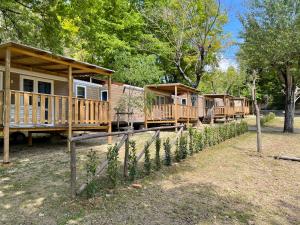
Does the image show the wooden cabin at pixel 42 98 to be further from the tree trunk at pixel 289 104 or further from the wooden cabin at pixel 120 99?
the tree trunk at pixel 289 104

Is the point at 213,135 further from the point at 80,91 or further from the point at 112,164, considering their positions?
the point at 80,91

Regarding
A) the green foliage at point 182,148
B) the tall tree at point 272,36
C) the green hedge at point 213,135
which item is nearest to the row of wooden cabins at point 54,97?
the green foliage at point 182,148

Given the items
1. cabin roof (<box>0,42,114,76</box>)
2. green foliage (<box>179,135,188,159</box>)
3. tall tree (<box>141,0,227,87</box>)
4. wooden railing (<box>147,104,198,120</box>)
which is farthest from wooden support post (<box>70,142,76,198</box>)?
tall tree (<box>141,0,227,87</box>)

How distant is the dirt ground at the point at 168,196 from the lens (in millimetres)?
4621

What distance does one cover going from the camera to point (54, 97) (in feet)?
35.0

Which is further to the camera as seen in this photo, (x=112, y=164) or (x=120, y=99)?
(x=120, y=99)

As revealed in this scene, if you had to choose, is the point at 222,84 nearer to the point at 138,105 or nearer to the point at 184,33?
the point at 184,33

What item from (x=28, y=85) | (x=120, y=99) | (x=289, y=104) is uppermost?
(x=28, y=85)

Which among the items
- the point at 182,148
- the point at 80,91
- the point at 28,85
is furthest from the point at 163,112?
the point at 182,148

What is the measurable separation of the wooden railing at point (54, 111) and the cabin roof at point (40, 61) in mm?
1244

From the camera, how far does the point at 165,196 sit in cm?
564

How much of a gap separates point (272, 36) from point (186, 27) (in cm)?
1138

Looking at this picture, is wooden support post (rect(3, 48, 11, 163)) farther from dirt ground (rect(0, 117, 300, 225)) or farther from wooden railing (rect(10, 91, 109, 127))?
wooden railing (rect(10, 91, 109, 127))

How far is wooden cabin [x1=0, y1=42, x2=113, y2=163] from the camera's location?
29.2 feet
